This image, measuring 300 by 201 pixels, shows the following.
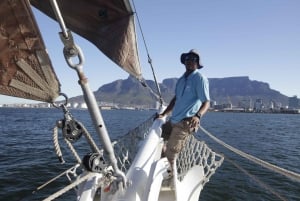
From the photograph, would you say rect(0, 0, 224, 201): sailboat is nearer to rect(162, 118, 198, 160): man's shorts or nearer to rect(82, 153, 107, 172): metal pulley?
rect(82, 153, 107, 172): metal pulley

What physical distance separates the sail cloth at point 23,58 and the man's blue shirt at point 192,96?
235cm

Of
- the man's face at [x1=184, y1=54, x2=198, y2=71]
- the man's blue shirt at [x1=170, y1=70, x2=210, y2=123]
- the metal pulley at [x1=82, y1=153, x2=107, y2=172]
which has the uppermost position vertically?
the man's face at [x1=184, y1=54, x2=198, y2=71]

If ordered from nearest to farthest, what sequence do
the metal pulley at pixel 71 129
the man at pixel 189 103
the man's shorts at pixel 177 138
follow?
the metal pulley at pixel 71 129
the man at pixel 189 103
the man's shorts at pixel 177 138

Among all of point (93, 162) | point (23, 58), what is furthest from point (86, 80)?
point (93, 162)

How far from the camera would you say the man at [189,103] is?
172 inches

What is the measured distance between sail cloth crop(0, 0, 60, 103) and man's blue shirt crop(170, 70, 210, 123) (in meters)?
2.35

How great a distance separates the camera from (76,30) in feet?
15.3

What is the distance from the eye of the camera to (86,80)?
7.31ft

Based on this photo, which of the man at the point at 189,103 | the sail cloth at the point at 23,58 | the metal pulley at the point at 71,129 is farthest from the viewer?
the man at the point at 189,103

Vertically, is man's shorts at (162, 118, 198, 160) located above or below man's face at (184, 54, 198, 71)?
below

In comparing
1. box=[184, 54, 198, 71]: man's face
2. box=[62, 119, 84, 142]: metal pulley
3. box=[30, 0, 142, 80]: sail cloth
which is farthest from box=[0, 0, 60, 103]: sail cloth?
box=[184, 54, 198, 71]: man's face

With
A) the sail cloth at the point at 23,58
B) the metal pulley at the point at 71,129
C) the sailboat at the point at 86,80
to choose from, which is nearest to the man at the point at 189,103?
the sailboat at the point at 86,80

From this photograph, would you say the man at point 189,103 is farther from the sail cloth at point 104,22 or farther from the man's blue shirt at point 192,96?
the sail cloth at point 104,22

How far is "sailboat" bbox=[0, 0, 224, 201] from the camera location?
2.12 metres
